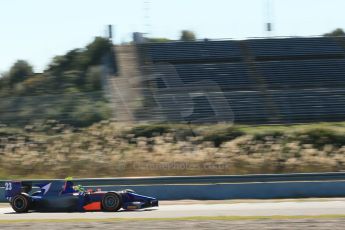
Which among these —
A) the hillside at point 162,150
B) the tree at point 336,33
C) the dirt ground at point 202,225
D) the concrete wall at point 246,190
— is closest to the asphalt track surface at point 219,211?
the concrete wall at point 246,190

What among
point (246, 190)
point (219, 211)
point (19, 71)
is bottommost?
point (246, 190)

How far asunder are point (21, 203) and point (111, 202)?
219 cm

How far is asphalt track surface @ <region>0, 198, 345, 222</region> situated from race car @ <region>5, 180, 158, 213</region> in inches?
7.6

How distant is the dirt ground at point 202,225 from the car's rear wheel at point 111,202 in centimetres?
217

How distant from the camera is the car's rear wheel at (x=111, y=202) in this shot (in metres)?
13.4

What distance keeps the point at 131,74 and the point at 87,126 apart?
30.3ft

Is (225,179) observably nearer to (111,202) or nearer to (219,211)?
(219,211)

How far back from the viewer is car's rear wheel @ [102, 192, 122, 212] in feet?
43.9

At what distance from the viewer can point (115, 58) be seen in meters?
36.8

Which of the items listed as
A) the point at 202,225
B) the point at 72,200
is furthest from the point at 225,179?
the point at 202,225

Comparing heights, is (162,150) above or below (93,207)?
above

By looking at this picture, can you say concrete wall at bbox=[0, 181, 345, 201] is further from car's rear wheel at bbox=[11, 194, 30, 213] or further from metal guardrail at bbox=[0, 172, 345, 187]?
car's rear wheel at bbox=[11, 194, 30, 213]

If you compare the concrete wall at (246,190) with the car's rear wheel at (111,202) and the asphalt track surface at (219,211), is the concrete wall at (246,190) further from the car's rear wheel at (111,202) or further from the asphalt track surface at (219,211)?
the car's rear wheel at (111,202)

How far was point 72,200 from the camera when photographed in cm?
1365
